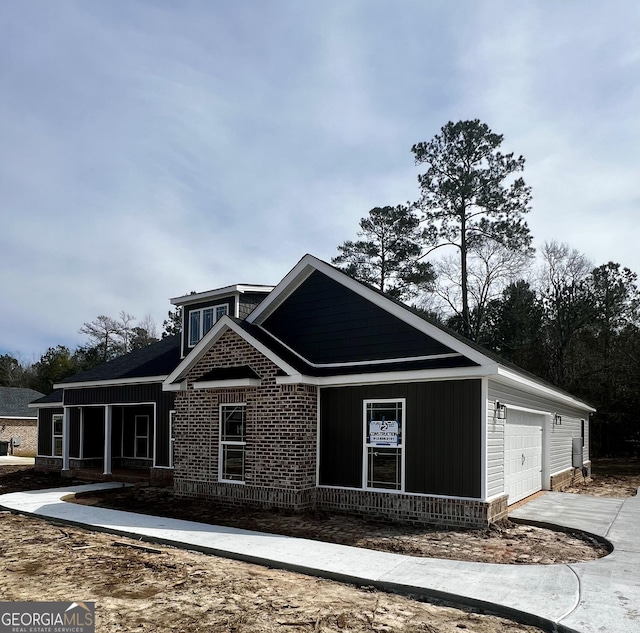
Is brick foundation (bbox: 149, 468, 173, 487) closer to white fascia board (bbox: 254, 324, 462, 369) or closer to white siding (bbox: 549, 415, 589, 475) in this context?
white fascia board (bbox: 254, 324, 462, 369)

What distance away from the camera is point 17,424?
37.2 meters

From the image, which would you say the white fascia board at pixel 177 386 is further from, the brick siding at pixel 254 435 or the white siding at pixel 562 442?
the white siding at pixel 562 442

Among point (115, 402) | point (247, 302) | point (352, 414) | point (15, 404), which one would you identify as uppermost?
point (247, 302)

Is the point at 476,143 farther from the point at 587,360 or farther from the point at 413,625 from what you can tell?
the point at 413,625

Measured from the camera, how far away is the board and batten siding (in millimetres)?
10594

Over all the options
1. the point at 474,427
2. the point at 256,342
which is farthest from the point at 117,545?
the point at 474,427

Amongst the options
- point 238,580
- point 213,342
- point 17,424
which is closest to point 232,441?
point 213,342

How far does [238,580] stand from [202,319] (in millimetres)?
11620

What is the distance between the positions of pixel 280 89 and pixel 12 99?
559 cm

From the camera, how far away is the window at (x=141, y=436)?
21.4 meters

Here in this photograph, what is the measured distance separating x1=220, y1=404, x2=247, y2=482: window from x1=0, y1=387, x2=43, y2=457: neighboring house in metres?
27.8

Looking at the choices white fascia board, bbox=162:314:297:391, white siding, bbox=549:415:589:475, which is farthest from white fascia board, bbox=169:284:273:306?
white siding, bbox=549:415:589:475

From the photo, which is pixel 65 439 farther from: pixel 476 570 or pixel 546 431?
pixel 476 570

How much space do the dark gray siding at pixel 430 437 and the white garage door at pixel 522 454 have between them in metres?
1.96
